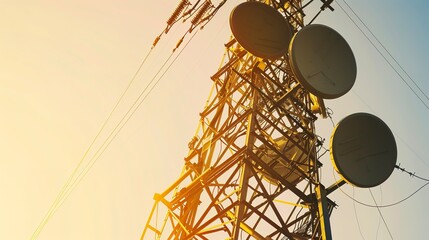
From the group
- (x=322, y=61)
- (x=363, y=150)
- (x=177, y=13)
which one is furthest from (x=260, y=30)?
(x=177, y=13)

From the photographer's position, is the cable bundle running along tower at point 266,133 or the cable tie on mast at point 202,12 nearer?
the cable bundle running along tower at point 266,133

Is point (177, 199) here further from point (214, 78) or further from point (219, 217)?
point (214, 78)

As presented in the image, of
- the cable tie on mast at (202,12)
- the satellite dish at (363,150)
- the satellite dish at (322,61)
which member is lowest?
the satellite dish at (363,150)

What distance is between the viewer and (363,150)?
8.05 meters

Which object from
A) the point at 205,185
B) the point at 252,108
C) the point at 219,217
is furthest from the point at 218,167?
the point at 252,108

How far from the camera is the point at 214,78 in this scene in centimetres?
1087

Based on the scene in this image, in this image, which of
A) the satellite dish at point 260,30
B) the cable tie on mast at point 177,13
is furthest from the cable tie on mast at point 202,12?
the satellite dish at point 260,30

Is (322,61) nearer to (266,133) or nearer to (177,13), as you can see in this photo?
(266,133)

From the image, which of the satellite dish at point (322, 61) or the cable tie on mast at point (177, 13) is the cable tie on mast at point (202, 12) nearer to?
the cable tie on mast at point (177, 13)

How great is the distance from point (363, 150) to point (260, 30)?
3.81 m

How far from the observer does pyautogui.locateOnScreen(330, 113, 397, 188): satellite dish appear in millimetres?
7578

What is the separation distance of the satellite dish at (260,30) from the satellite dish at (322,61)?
941mm

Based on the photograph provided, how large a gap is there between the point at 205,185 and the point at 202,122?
2.63 m

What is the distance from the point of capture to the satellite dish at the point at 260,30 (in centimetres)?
880
